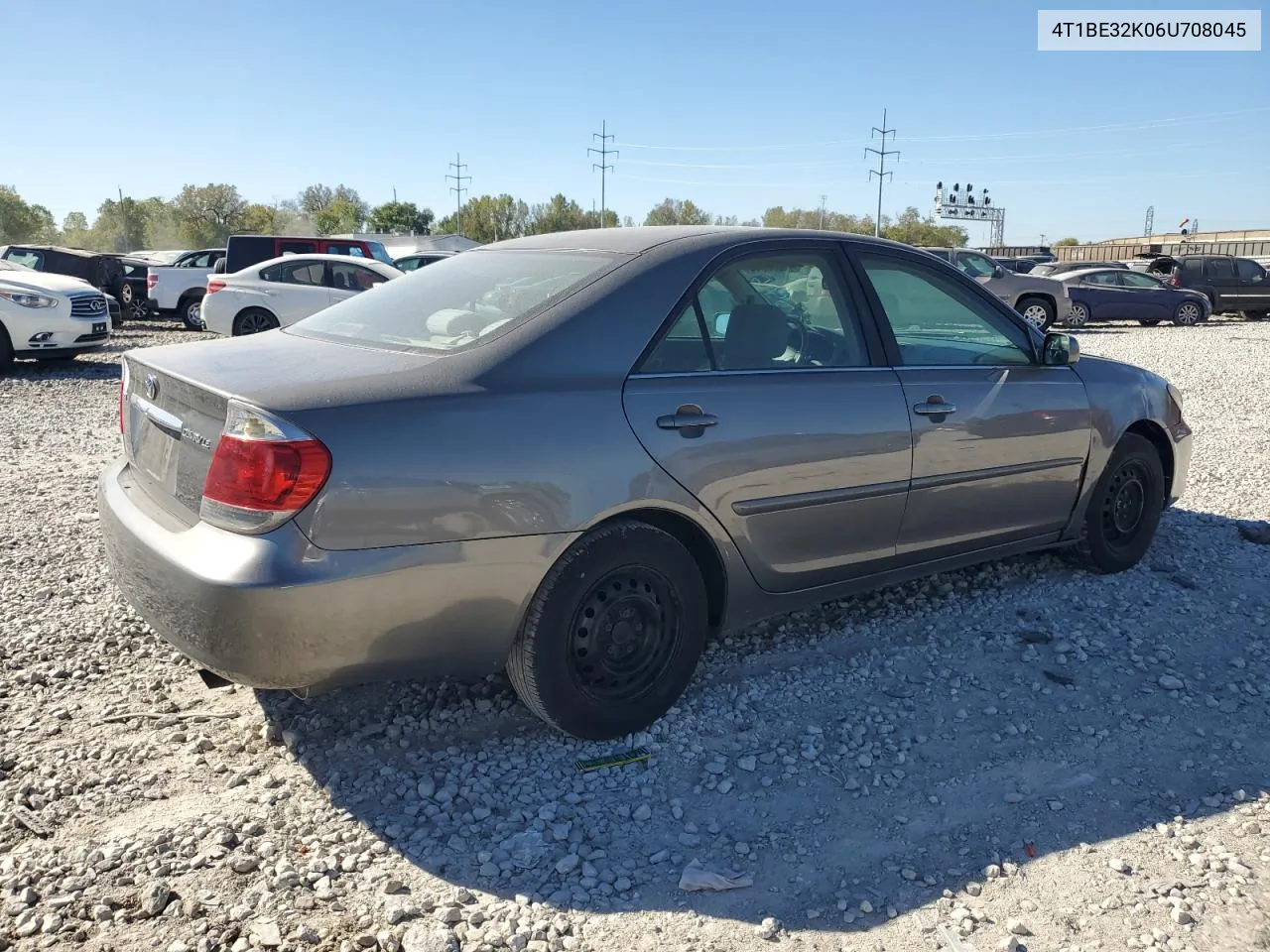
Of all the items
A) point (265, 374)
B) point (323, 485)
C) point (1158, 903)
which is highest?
point (265, 374)

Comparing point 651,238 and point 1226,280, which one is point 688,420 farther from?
point 1226,280

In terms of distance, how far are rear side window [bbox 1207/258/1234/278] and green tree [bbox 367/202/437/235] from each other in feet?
254

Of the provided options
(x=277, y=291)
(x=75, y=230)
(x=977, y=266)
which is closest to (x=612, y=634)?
(x=277, y=291)

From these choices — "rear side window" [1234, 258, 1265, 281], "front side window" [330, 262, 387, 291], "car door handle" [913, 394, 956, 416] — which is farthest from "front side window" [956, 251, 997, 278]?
"car door handle" [913, 394, 956, 416]

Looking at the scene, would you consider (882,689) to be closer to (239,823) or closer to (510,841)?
(510,841)

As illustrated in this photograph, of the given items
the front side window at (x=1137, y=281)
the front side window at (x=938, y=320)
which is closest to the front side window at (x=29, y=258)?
Result: the front side window at (x=938, y=320)

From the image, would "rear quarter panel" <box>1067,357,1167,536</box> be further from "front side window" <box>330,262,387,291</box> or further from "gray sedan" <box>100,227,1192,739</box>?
"front side window" <box>330,262,387,291</box>

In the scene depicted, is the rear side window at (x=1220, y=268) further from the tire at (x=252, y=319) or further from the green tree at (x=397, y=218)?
the green tree at (x=397, y=218)

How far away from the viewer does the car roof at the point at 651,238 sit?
3.59 meters

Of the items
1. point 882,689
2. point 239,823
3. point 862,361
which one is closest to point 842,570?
point 882,689

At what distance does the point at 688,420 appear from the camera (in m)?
3.24

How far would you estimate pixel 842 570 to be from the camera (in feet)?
12.6

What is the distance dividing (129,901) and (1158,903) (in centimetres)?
260

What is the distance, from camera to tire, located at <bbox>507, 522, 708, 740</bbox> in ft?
10.0
